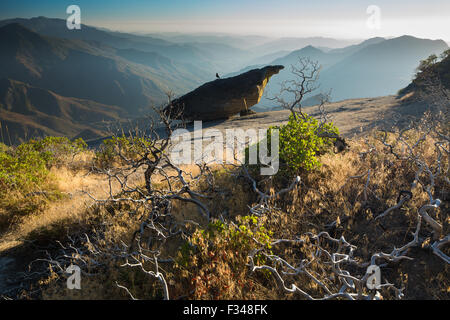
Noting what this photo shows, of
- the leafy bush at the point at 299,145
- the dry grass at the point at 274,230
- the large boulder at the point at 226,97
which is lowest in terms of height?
the dry grass at the point at 274,230

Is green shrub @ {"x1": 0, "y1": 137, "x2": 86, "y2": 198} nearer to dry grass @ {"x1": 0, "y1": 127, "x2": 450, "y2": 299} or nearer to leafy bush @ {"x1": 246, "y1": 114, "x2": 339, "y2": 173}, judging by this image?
dry grass @ {"x1": 0, "y1": 127, "x2": 450, "y2": 299}

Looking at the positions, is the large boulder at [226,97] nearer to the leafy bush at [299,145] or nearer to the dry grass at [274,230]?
the leafy bush at [299,145]

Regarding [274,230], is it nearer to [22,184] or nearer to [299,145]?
[299,145]

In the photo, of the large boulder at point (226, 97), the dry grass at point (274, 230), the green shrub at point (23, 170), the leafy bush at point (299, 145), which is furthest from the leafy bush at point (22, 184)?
the large boulder at point (226, 97)

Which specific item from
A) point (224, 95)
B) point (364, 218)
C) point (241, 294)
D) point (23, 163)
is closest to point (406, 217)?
point (364, 218)

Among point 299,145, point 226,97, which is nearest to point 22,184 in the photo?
point 299,145

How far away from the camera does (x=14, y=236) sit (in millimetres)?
5574

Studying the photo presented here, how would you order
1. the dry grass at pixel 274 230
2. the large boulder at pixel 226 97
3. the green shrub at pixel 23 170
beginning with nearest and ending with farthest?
1. the dry grass at pixel 274 230
2. the green shrub at pixel 23 170
3. the large boulder at pixel 226 97

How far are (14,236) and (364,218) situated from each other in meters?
7.52

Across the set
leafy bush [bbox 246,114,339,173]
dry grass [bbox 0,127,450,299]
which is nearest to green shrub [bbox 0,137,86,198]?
dry grass [bbox 0,127,450,299]

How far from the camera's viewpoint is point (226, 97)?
2594 centimetres

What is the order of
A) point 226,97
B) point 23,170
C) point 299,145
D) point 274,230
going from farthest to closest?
point 226,97 < point 23,170 < point 299,145 < point 274,230

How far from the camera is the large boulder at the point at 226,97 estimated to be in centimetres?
2566
